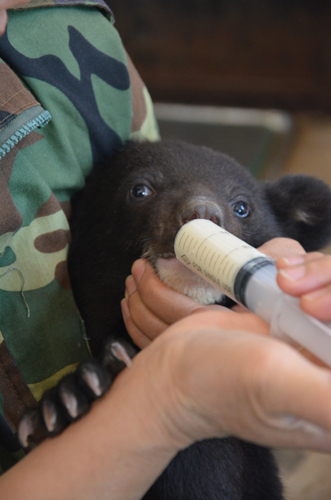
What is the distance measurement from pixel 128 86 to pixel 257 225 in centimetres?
50

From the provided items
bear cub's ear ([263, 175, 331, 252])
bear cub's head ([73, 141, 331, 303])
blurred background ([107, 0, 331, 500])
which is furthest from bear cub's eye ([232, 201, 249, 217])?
blurred background ([107, 0, 331, 500])

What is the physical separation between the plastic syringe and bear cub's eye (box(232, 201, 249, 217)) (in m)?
0.40

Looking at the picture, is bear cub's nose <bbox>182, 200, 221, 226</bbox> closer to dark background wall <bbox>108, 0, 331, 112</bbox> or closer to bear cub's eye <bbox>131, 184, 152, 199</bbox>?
bear cub's eye <bbox>131, 184, 152, 199</bbox>

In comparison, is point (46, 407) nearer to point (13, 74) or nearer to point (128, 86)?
point (13, 74)

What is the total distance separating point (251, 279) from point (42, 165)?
59 cm

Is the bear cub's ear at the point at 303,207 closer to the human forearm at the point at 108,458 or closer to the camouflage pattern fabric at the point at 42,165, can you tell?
the camouflage pattern fabric at the point at 42,165

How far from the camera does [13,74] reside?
100 cm

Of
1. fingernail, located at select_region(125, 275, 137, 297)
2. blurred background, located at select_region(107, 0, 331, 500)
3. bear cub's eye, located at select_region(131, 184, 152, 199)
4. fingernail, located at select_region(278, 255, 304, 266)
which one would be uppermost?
fingernail, located at select_region(278, 255, 304, 266)

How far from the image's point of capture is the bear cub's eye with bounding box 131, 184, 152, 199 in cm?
128

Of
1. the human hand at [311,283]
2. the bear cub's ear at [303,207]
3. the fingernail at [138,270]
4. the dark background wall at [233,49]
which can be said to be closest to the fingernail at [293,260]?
the human hand at [311,283]

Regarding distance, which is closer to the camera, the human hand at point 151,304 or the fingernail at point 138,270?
the human hand at point 151,304

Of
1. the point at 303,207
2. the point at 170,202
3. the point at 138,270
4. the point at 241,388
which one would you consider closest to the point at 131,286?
the point at 138,270

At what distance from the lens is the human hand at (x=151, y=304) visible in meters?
0.95

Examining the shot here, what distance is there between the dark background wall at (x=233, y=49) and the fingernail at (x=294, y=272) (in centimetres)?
401
